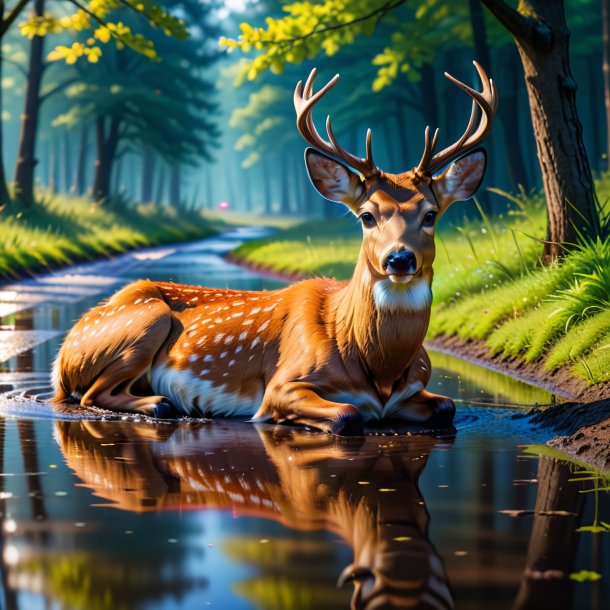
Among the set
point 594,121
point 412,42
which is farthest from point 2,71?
point 412,42

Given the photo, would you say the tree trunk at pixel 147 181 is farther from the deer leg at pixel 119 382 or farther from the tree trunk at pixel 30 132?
the deer leg at pixel 119 382

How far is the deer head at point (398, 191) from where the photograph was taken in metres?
8.73

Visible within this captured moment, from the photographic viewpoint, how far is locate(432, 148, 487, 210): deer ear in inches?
370

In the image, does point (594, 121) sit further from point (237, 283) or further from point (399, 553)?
point (399, 553)

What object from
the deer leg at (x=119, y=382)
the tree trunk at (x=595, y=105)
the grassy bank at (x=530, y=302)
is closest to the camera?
the deer leg at (x=119, y=382)

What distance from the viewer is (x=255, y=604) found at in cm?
497

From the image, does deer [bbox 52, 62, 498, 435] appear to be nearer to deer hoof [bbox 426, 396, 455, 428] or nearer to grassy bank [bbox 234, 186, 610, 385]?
deer hoof [bbox 426, 396, 455, 428]

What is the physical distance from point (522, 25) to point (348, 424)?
692cm

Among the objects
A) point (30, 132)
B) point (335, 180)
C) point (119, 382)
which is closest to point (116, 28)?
point (30, 132)

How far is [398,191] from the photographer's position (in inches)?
360

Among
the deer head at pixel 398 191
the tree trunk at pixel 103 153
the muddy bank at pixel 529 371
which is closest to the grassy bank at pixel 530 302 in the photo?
the muddy bank at pixel 529 371

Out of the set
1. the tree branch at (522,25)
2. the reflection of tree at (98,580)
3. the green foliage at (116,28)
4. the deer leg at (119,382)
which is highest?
the green foliage at (116,28)

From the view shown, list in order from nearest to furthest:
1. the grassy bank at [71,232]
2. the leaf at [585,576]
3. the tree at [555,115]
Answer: the leaf at [585,576], the tree at [555,115], the grassy bank at [71,232]

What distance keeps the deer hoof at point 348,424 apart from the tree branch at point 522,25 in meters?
6.74
